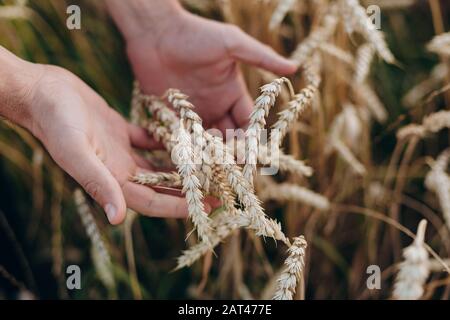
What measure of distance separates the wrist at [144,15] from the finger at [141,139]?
266mm

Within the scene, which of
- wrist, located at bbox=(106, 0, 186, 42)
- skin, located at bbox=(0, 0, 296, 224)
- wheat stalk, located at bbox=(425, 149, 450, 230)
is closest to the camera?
skin, located at bbox=(0, 0, 296, 224)

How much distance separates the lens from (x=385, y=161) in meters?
1.53

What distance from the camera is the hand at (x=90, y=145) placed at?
89cm

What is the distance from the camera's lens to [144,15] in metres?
1.29

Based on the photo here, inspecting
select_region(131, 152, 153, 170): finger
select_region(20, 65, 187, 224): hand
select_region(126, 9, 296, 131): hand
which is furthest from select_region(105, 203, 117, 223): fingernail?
select_region(126, 9, 296, 131): hand

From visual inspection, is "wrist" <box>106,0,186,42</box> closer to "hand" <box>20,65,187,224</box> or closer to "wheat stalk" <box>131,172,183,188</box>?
"hand" <box>20,65,187,224</box>

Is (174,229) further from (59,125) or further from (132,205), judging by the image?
(59,125)

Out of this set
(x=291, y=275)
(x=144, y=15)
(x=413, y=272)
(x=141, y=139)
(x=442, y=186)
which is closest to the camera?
(x=413, y=272)

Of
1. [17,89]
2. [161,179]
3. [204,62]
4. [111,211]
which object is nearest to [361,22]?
[204,62]

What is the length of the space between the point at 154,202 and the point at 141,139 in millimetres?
266

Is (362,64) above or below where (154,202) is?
above

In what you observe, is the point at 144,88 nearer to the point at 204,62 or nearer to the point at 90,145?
the point at 204,62

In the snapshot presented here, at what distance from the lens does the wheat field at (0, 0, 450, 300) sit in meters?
1.19
